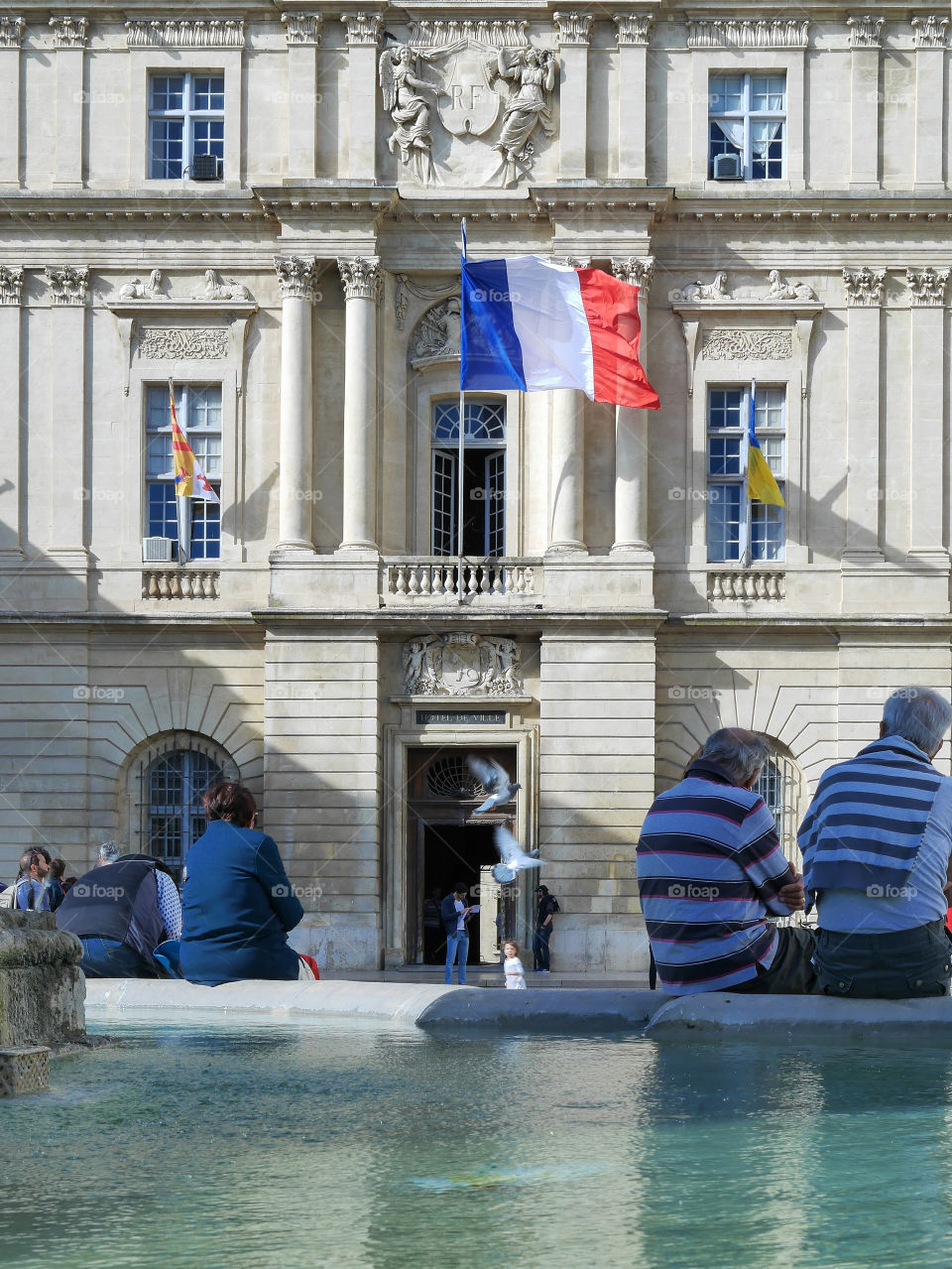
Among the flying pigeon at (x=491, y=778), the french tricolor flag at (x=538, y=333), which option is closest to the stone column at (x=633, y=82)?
the french tricolor flag at (x=538, y=333)

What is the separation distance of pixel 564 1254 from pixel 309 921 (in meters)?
24.2

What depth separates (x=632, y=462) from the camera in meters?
27.7

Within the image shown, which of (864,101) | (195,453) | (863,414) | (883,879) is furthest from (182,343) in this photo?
(883,879)

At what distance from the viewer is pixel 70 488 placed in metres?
28.5

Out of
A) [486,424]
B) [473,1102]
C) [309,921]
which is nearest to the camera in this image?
[473,1102]

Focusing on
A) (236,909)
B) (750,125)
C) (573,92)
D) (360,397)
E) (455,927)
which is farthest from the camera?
(750,125)

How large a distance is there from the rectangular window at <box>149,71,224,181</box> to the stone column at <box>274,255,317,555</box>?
7.92 ft

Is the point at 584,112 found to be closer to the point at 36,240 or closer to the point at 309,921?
the point at 36,240

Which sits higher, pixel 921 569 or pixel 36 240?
pixel 36 240

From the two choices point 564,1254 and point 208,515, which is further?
point 208,515

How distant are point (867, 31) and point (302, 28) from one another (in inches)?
331

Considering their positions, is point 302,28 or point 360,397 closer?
point 360,397

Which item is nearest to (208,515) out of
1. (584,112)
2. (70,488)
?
(70,488)

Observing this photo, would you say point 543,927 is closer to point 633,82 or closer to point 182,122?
point 633,82
